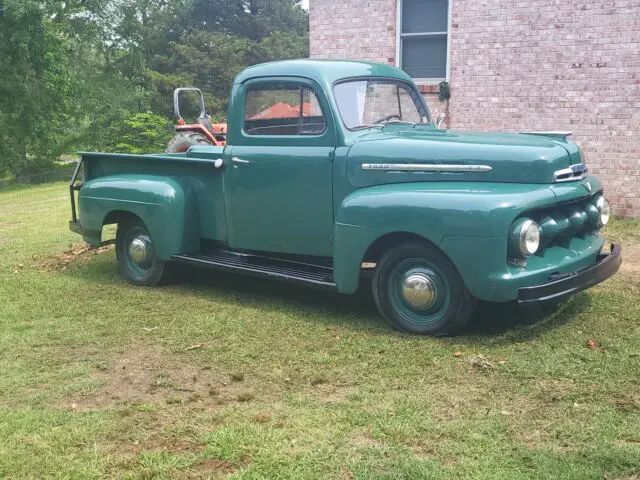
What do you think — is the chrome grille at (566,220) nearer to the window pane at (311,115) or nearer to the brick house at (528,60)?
the window pane at (311,115)

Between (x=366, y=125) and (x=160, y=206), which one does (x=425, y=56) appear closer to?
(x=366, y=125)

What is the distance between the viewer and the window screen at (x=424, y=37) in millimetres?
10125

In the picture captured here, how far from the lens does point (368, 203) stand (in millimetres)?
4875

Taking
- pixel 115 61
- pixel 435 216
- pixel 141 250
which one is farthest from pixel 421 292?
pixel 115 61

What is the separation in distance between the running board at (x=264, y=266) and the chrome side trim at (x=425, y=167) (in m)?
0.91

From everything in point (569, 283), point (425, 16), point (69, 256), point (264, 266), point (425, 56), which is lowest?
point (69, 256)

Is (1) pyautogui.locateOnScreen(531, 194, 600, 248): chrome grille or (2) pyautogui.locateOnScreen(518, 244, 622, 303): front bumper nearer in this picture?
(2) pyautogui.locateOnScreen(518, 244, 622, 303): front bumper

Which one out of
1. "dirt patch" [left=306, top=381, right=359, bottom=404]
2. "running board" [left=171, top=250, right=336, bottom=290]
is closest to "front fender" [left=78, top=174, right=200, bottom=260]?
"running board" [left=171, top=250, right=336, bottom=290]

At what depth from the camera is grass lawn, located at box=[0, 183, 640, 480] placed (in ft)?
10.5

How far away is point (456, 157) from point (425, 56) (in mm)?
5903

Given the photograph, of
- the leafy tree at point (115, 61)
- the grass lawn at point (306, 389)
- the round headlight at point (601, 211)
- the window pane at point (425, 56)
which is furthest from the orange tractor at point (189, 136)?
the leafy tree at point (115, 61)

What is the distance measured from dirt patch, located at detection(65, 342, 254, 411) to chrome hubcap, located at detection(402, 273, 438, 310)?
132cm

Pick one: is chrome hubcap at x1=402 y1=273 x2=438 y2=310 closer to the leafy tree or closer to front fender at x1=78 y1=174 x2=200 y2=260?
front fender at x1=78 y1=174 x2=200 y2=260

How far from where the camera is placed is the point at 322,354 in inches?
180
